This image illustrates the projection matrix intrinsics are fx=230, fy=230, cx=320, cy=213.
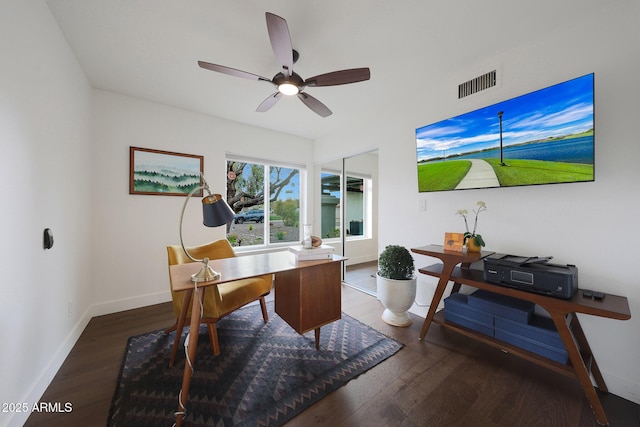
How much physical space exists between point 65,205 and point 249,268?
1.63 metres

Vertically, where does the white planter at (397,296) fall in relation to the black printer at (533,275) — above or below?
below

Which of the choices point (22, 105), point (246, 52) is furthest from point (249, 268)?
point (246, 52)

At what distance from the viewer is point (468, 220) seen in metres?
2.16

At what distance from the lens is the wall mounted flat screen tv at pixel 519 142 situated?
4.92 feet

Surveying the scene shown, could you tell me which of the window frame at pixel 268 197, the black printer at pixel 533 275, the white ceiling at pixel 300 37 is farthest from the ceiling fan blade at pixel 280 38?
the window frame at pixel 268 197

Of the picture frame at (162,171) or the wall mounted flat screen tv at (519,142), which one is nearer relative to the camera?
the wall mounted flat screen tv at (519,142)

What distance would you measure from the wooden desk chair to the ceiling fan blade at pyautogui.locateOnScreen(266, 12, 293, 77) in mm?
1489

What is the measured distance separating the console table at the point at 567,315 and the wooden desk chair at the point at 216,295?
1.49 metres

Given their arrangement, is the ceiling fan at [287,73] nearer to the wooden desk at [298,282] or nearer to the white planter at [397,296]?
the wooden desk at [298,282]

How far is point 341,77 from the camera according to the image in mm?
1672

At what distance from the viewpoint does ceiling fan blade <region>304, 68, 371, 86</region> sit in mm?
1598

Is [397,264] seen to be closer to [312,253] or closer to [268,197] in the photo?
[312,253]

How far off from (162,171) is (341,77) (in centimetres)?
247

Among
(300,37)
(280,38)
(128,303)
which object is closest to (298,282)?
(280,38)
